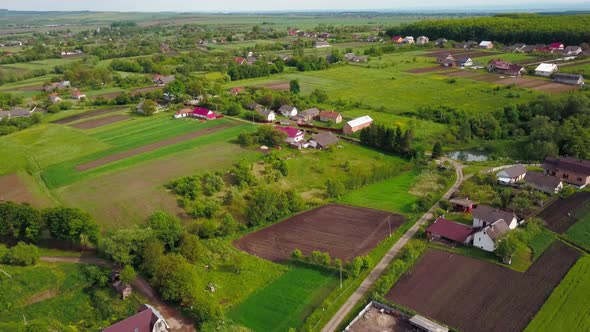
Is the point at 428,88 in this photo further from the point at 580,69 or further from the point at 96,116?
the point at 96,116

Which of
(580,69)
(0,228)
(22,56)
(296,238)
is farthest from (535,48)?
(22,56)

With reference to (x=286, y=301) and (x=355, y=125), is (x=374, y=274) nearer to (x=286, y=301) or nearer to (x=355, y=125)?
(x=286, y=301)

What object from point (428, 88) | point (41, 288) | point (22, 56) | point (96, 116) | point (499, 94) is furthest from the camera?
point (22, 56)

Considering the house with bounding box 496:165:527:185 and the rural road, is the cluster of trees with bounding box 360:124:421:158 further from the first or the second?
the rural road

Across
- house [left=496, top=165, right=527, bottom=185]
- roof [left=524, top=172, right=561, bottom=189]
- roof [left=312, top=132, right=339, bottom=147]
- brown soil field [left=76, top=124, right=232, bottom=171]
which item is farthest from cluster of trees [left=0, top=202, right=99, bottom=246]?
roof [left=524, top=172, right=561, bottom=189]

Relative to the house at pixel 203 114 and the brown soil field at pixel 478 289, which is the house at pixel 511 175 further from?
the house at pixel 203 114

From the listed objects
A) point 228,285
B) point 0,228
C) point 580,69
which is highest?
point 580,69

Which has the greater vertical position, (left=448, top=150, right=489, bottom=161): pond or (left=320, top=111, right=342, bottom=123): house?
(left=320, top=111, right=342, bottom=123): house

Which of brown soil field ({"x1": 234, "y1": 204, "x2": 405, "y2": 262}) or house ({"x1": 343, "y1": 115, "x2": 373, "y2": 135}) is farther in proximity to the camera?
house ({"x1": 343, "y1": 115, "x2": 373, "y2": 135})
